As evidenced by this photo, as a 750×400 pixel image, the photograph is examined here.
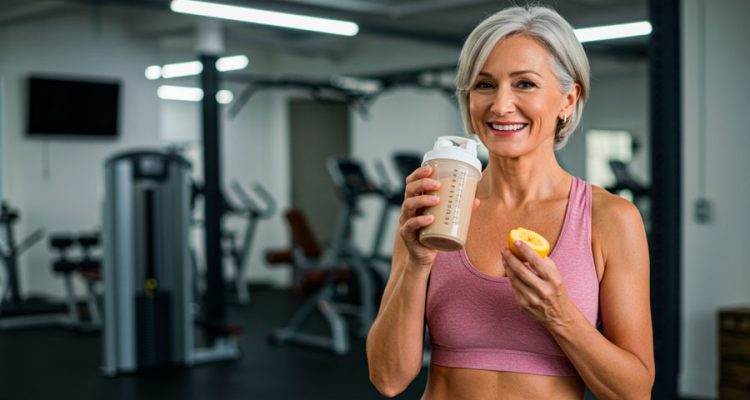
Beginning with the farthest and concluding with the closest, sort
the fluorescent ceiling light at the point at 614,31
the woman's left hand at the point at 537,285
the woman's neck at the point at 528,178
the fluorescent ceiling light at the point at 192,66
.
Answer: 1. the fluorescent ceiling light at the point at 192,66
2. the fluorescent ceiling light at the point at 614,31
3. the woman's neck at the point at 528,178
4. the woman's left hand at the point at 537,285

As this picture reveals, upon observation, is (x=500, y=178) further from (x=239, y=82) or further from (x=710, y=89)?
(x=239, y=82)

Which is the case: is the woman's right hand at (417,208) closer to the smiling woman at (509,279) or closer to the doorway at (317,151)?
the smiling woman at (509,279)

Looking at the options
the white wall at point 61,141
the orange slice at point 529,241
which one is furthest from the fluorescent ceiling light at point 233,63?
the orange slice at point 529,241

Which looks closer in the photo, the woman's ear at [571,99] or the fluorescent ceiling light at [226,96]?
the woman's ear at [571,99]

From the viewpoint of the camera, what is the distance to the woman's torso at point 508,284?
1.12 metres

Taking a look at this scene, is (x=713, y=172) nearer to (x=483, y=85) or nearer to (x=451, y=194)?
(x=483, y=85)

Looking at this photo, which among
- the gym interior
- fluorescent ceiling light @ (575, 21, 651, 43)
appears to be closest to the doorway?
the gym interior

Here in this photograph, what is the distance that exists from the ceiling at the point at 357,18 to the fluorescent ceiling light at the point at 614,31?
0.21 metres

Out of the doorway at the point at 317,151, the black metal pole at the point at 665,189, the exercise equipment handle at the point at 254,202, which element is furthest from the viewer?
the doorway at the point at 317,151

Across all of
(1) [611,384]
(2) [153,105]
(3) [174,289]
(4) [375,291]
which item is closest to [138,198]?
(3) [174,289]

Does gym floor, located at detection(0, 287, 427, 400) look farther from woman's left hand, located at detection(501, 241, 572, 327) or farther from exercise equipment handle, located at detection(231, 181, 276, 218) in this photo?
woman's left hand, located at detection(501, 241, 572, 327)

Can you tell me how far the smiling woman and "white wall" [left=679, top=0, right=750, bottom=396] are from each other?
3.28 meters

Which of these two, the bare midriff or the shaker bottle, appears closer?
the shaker bottle

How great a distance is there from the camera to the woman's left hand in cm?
97
